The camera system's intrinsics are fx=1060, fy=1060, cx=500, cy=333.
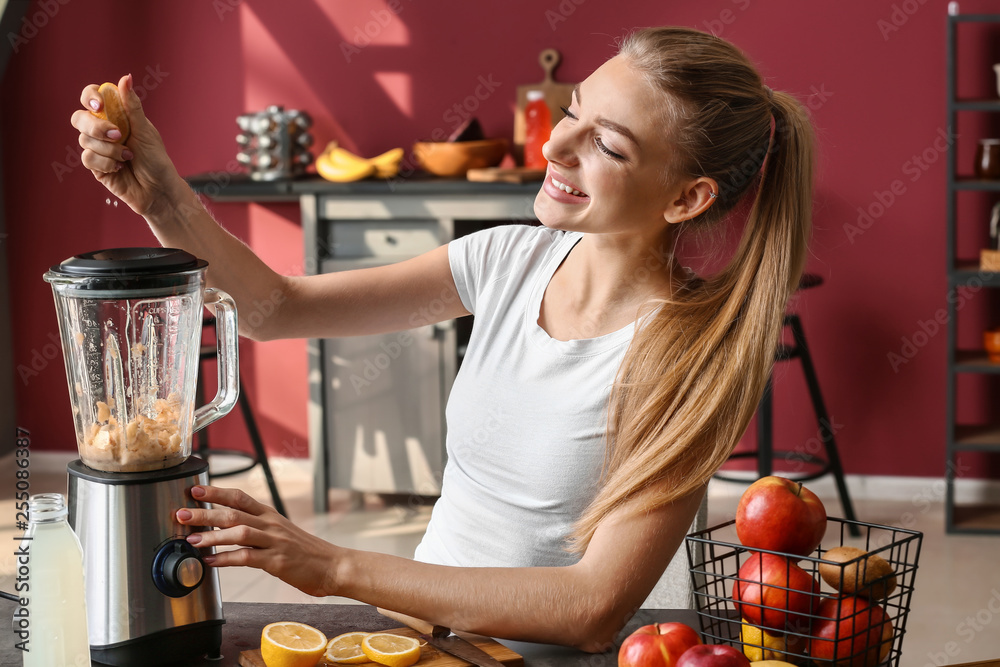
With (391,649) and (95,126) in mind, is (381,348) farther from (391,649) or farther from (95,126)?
(391,649)

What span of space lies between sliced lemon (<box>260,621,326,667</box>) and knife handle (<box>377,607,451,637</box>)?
11 cm

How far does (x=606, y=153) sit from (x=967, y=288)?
2.69 metres

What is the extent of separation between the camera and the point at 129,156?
4.05ft

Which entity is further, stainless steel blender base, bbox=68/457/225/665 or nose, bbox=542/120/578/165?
nose, bbox=542/120/578/165

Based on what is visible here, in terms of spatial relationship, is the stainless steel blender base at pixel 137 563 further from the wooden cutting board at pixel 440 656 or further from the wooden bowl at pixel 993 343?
the wooden bowl at pixel 993 343

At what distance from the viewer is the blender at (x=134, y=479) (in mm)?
953

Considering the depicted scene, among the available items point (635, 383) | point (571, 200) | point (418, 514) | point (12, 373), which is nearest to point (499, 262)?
point (571, 200)

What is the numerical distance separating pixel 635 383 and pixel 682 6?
2679 millimetres

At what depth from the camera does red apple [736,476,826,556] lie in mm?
931
